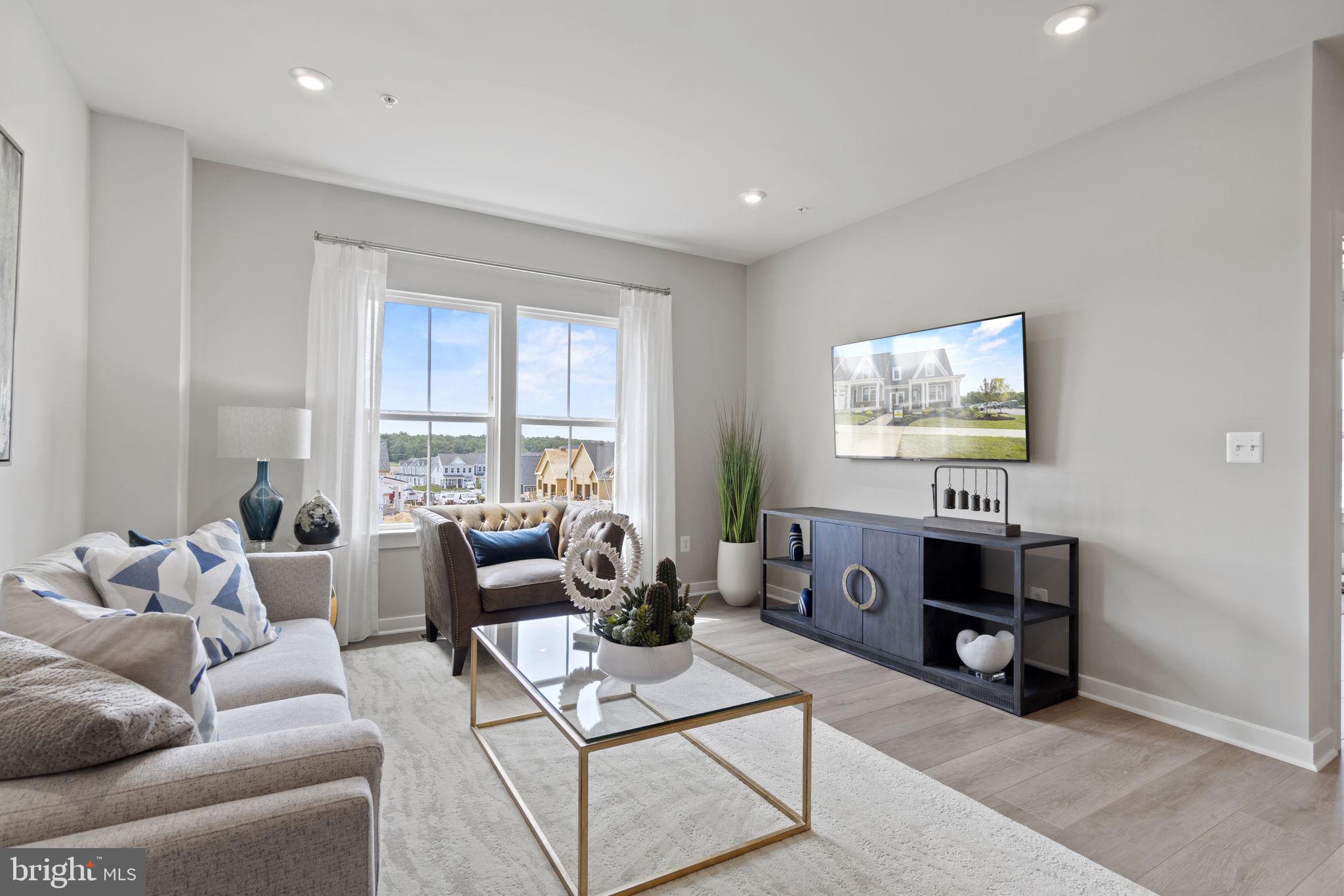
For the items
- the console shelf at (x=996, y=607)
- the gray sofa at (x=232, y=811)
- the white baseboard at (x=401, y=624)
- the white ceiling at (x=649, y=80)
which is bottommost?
the white baseboard at (x=401, y=624)

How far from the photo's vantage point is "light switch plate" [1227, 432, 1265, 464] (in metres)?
2.56

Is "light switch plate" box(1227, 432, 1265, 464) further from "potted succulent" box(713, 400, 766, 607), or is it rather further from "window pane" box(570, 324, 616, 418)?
"window pane" box(570, 324, 616, 418)

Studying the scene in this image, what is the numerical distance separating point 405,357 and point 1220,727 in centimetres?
445

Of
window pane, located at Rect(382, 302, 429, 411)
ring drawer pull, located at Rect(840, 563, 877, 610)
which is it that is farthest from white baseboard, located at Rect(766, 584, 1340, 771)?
window pane, located at Rect(382, 302, 429, 411)

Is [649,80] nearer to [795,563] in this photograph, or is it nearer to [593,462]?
[593,462]

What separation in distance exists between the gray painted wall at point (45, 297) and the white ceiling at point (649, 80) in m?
0.22

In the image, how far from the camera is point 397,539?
13.2ft

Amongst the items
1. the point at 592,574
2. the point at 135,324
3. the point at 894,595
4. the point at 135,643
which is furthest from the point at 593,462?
the point at 135,643

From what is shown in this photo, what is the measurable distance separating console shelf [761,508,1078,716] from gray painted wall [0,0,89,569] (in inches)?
139

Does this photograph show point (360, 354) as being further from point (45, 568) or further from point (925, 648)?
point (925, 648)

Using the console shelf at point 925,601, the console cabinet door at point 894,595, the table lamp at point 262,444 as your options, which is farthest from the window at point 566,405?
the console cabinet door at point 894,595

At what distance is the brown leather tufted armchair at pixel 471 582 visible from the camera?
3.24 meters

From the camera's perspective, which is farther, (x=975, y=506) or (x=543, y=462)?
(x=543, y=462)

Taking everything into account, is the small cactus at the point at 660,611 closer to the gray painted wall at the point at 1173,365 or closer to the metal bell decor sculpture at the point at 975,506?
the metal bell decor sculpture at the point at 975,506
